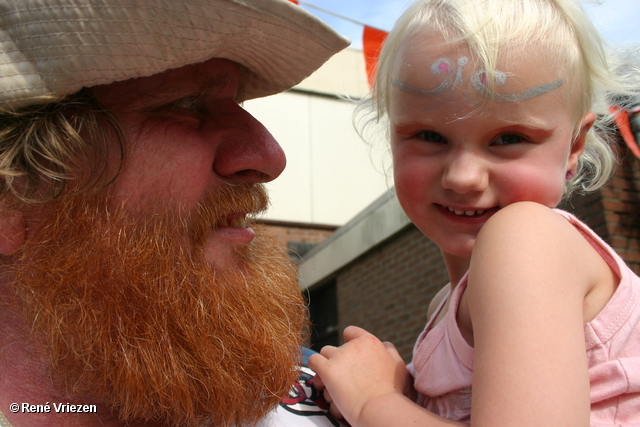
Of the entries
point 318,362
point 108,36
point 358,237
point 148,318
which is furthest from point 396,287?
point 108,36

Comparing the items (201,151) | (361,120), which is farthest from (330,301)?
(201,151)

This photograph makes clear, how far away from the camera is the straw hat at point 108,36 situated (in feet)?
4.22

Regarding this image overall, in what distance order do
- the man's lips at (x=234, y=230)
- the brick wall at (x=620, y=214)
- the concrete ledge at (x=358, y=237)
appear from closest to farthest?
the man's lips at (x=234, y=230) < the brick wall at (x=620, y=214) < the concrete ledge at (x=358, y=237)

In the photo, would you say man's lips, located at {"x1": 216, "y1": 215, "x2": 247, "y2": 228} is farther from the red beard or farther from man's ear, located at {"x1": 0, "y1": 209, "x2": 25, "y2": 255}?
man's ear, located at {"x1": 0, "y1": 209, "x2": 25, "y2": 255}

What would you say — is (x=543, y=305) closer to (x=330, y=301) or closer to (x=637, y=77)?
(x=637, y=77)

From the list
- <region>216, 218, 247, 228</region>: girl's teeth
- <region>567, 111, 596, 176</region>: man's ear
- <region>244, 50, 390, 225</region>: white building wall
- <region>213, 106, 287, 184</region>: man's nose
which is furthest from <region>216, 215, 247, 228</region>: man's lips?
<region>244, 50, 390, 225</region>: white building wall

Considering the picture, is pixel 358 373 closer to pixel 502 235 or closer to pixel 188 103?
pixel 502 235

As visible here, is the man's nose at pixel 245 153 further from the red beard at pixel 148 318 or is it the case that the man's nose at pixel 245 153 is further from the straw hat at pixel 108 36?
the straw hat at pixel 108 36

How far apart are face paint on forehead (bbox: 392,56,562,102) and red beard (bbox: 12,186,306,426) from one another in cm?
67

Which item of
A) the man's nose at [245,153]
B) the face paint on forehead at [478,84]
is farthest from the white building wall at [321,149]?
the face paint on forehead at [478,84]

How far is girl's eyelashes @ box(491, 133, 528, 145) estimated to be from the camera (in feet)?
4.75

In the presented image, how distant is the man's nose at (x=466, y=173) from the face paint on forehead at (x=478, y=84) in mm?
150

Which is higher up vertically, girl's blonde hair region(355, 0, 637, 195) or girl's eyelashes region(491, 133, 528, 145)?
girl's blonde hair region(355, 0, 637, 195)

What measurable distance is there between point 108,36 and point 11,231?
54cm
